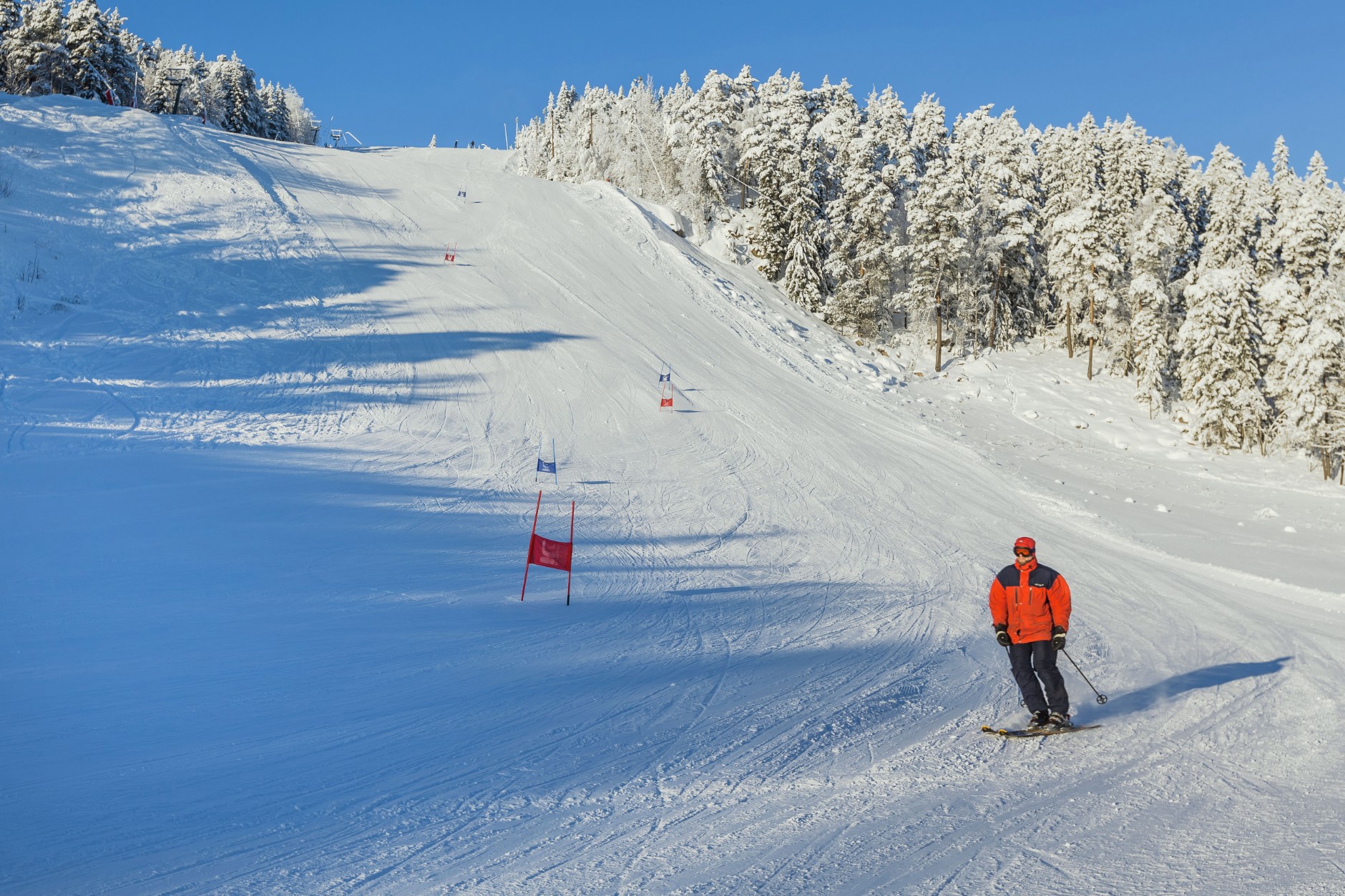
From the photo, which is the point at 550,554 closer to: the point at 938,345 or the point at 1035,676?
the point at 1035,676

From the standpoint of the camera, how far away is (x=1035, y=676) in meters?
6.84

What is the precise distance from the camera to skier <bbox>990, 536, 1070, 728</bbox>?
6.60m

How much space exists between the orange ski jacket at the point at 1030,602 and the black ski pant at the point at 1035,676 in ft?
0.30

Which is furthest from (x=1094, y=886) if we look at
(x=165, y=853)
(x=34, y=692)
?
(x=34, y=692)

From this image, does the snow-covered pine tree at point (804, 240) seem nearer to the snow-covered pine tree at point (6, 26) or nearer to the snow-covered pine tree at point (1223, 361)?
the snow-covered pine tree at point (1223, 361)

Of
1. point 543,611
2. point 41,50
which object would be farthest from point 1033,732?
point 41,50

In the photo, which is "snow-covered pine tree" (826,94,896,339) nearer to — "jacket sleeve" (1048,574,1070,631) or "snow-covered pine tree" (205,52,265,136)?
"jacket sleeve" (1048,574,1070,631)

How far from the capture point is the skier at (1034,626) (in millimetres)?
6598

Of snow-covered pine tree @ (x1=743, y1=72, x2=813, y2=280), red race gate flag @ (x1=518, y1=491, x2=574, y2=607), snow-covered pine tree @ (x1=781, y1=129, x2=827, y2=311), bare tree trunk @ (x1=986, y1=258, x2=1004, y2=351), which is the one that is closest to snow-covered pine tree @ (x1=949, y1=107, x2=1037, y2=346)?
bare tree trunk @ (x1=986, y1=258, x2=1004, y2=351)

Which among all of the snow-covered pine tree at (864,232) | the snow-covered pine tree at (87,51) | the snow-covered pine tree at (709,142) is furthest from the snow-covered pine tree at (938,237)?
the snow-covered pine tree at (87,51)

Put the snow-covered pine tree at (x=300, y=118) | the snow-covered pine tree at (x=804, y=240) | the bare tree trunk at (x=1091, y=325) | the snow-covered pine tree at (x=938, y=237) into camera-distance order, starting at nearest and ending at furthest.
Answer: the snow-covered pine tree at (x=938, y=237) < the bare tree trunk at (x=1091, y=325) < the snow-covered pine tree at (x=804, y=240) < the snow-covered pine tree at (x=300, y=118)

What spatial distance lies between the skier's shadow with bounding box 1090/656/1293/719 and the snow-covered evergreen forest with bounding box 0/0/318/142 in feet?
172

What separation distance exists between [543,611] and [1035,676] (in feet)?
18.6

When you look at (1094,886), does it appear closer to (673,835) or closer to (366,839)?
(673,835)
